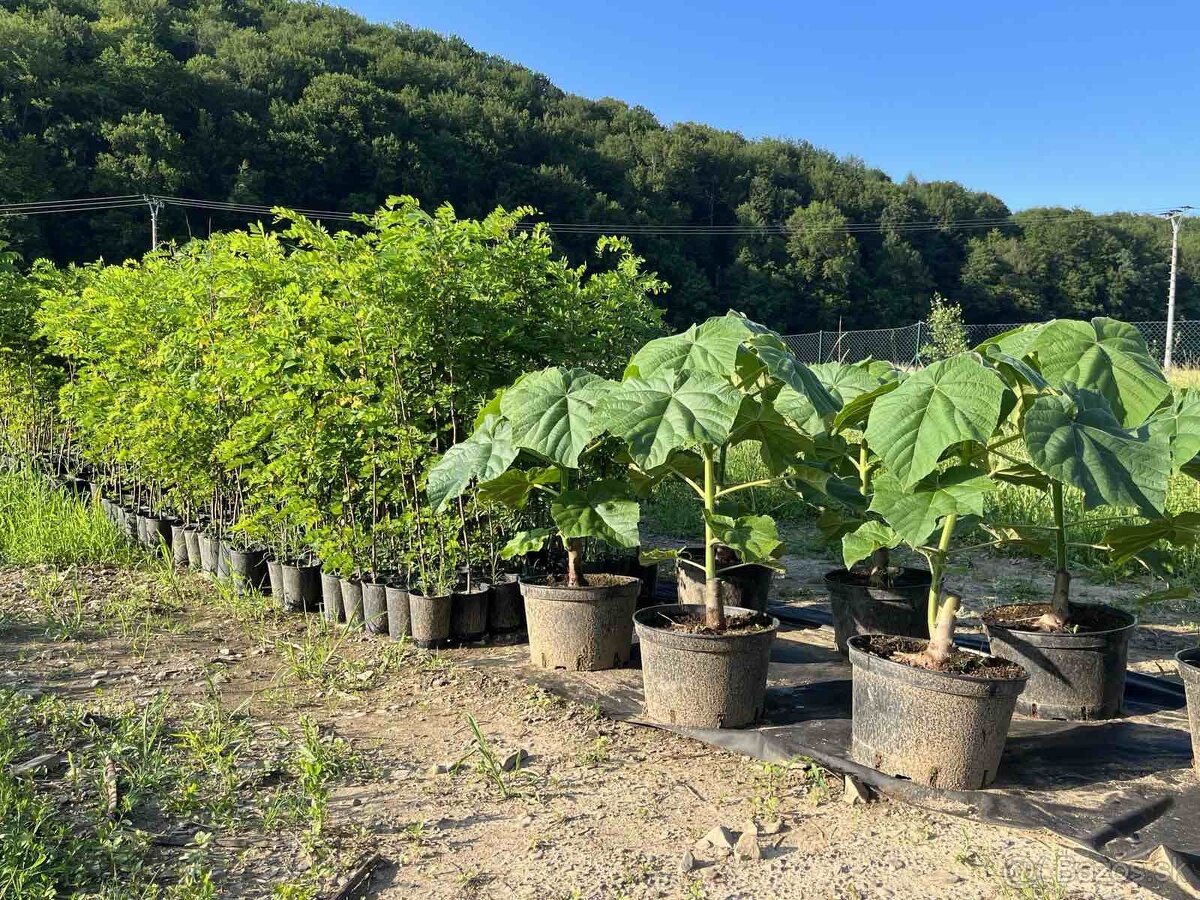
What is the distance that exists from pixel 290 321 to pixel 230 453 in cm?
82

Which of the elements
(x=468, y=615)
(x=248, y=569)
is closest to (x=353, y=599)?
(x=468, y=615)

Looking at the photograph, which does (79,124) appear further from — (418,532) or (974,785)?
(974,785)

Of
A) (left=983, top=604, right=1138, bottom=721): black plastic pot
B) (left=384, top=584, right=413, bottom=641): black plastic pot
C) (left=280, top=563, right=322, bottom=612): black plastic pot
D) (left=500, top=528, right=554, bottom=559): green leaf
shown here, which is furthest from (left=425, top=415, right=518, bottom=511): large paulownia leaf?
(left=983, top=604, right=1138, bottom=721): black plastic pot

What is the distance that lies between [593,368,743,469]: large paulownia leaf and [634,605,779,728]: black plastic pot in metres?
0.70

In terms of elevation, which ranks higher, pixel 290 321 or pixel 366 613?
pixel 290 321

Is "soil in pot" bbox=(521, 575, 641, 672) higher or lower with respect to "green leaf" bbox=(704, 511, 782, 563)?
lower

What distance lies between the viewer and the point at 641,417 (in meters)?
2.57

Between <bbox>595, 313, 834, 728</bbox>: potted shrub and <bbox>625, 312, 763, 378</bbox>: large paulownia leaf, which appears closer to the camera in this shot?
<bbox>595, 313, 834, 728</bbox>: potted shrub

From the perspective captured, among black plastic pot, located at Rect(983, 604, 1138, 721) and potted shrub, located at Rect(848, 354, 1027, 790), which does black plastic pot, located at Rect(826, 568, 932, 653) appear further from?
potted shrub, located at Rect(848, 354, 1027, 790)

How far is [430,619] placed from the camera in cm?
385

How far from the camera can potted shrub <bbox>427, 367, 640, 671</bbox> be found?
2.92 m

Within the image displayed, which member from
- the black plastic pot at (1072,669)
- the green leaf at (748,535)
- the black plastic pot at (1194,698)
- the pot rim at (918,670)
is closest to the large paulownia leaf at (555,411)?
the green leaf at (748,535)

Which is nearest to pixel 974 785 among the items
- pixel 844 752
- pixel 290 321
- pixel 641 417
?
pixel 844 752

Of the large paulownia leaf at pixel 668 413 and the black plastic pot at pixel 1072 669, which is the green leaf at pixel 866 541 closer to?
the large paulownia leaf at pixel 668 413
